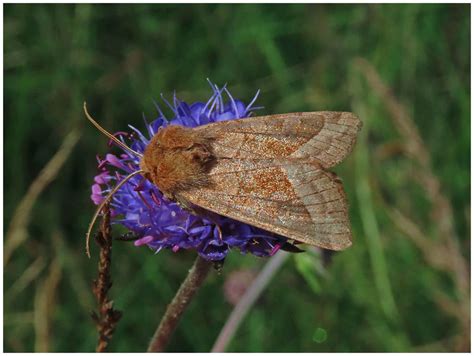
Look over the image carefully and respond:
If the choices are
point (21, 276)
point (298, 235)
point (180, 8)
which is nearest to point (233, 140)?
point (298, 235)

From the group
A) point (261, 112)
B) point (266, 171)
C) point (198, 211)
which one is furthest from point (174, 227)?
point (261, 112)

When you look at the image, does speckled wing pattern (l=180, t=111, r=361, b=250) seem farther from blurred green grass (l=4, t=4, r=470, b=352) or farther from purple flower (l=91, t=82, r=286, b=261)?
blurred green grass (l=4, t=4, r=470, b=352)

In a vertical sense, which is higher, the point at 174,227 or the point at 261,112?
the point at 174,227

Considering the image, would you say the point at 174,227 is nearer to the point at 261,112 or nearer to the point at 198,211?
the point at 198,211

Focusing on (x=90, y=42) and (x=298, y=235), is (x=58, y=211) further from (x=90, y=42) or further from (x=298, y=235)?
(x=298, y=235)

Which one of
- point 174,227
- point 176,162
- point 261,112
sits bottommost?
point 261,112

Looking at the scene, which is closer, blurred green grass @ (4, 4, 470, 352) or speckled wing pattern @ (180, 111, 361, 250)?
speckled wing pattern @ (180, 111, 361, 250)

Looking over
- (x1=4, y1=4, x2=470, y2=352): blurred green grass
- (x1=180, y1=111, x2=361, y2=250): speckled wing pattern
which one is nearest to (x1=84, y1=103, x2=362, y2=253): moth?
(x1=180, y1=111, x2=361, y2=250): speckled wing pattern

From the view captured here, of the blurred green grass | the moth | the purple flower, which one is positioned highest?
the moth
